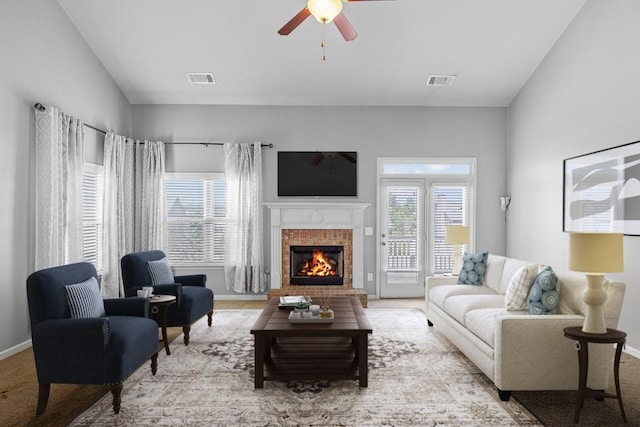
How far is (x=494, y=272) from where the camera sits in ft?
16.6

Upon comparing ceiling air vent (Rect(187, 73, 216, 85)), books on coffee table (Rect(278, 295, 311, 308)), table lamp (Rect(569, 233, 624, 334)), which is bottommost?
books on coffee table (Rect(278, 295, 311, 308))

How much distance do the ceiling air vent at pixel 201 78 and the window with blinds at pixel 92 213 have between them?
1761 millimetres

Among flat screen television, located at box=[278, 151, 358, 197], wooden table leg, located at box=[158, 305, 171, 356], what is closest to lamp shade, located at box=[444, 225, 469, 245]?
flat screen television, located at box=[278, 151, 358, 197]

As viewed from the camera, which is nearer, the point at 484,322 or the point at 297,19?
the point at 484,322

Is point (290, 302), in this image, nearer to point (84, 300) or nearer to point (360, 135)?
point (84, 300)

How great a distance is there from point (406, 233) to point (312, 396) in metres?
4.32

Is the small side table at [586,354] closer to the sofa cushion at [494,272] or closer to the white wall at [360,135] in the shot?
the sofa cushion at [494,272]

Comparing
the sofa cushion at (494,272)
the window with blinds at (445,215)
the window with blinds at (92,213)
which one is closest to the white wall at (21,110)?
the window with blinds at (92,213)

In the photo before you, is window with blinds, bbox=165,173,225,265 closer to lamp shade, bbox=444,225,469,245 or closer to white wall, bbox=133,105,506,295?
white wall, bbox=133,105,506,295

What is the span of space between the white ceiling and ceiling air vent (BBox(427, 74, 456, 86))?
83mm

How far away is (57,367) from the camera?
119 inches

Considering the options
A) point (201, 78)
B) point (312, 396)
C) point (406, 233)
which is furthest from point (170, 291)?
point (406, 233)

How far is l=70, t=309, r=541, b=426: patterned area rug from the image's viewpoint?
292cm

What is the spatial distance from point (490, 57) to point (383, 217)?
2740 millimetres
